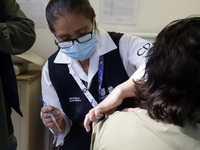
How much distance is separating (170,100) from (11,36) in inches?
28.7

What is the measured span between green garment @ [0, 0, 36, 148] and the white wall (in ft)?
2.54

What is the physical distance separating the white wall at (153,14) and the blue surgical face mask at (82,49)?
0.77m

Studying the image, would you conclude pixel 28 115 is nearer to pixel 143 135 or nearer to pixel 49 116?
pixel 49 116

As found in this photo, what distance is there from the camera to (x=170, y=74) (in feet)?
1.74

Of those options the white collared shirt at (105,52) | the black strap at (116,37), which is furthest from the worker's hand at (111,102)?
the black strap at (116,37)

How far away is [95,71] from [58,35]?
10.3 inches

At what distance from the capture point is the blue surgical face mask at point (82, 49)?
3.27 feet

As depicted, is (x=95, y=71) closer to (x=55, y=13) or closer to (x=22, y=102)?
(x=55, y=13)

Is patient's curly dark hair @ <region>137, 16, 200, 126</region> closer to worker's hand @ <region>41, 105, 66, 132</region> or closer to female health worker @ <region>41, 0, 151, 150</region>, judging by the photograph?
female health worker @ <region>41, 0, 151, 150</region>

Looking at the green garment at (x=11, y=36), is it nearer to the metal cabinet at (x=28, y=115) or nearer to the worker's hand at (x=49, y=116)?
the worker's hand at (x=49, y=116)

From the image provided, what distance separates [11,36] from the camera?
922mm

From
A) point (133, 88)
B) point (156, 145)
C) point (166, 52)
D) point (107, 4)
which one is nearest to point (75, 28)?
point (133, 88)

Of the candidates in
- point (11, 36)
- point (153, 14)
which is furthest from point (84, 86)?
point (153, 14)

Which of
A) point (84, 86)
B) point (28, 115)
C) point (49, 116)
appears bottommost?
point (28, 115)
